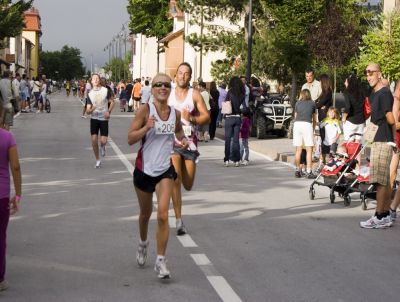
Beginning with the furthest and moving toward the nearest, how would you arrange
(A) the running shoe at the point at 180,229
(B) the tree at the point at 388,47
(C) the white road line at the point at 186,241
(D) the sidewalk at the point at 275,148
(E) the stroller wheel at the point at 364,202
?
(B) the tree at the point at 388,47 → (D) the sidewalk at the point at 275,148 → (E) the stroller wheel at the point at 364,202 → (A) the running shoe at the point at 180,229 → (C) the white road line at the point at 186,241

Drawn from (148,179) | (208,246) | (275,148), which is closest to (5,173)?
(148,179)

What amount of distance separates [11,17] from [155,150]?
4563 centimetres

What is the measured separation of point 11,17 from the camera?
5075cm

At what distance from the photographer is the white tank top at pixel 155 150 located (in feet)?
23.2

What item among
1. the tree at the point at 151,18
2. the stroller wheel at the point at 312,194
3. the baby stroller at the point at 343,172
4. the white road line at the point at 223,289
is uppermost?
the tree at the point at 151,18

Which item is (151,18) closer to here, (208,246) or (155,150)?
(208,246)

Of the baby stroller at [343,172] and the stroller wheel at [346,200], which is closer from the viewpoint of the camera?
the stroller wheel at [346,200]

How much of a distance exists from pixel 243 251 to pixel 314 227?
1.91 meters

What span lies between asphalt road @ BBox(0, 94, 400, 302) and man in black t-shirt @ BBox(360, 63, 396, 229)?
0.25 metres

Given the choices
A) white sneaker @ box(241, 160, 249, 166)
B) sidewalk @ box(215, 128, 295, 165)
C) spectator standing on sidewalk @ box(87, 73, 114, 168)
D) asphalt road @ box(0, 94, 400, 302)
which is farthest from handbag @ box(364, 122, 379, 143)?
sidewalk @ box(215, 128, 295, 165)

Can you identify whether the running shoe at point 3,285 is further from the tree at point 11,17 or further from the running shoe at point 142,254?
the tree at point 11,17

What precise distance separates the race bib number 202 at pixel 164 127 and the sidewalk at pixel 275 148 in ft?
37.7

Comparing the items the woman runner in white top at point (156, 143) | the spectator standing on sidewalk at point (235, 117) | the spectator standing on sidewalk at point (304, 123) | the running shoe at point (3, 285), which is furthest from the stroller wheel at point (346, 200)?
the running shoe at point (3, 285)

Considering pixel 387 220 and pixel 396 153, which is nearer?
pixel 387 220
